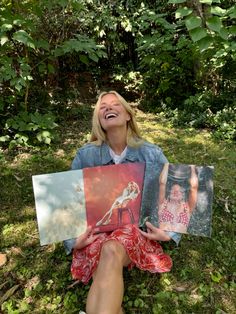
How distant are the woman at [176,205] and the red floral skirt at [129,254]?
179 mm

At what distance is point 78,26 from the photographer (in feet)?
21.3

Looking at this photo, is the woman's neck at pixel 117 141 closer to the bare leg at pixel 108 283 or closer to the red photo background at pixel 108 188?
the red photo background at pixel 108 188

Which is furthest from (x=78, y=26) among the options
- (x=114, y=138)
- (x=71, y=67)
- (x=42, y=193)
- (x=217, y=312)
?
(x=217, y=312)

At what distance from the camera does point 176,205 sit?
208cm

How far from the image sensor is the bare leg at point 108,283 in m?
1.77

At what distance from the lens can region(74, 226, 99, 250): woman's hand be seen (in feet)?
6.73

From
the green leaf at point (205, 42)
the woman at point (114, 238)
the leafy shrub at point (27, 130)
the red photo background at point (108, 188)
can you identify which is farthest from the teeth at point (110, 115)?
the leafy shrub at point (27, 130)

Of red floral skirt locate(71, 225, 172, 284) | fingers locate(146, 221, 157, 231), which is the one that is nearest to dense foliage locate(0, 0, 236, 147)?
fingers locate(146, 221, 157, 231)

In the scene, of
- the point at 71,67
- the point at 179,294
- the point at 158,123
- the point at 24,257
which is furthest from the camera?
the point at 71,67

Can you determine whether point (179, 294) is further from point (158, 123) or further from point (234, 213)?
point (158, 123)

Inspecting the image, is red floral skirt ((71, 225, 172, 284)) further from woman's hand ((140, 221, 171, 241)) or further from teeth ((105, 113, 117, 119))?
teeth ((105, 113, 117, 119))

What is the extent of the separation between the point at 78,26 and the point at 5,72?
11.0ft

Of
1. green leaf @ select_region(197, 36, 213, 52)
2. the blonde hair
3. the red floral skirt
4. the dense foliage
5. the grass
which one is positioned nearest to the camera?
green leaf @ select_region(197, 36, 213, 52)

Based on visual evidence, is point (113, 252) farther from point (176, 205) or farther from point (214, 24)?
point (214, 24)
